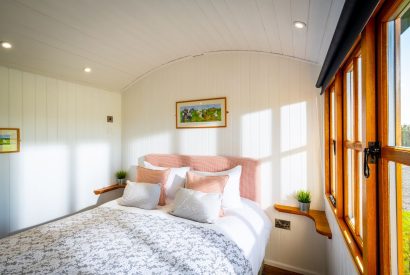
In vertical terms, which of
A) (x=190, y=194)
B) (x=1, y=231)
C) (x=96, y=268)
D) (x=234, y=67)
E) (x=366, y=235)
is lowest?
(x=1, y=231)

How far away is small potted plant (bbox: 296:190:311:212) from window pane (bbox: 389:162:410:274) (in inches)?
60.3

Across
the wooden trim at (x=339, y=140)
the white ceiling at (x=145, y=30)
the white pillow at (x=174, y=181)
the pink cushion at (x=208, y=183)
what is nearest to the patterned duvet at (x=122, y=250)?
the pink cushion at (x=208, y=183)

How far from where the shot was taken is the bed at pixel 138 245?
129 centimetres

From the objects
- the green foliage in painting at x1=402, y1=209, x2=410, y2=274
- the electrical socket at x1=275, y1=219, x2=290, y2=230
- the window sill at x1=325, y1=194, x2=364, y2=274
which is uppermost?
the green foliage in painting at x1=402, y1=209, x2=410, y2=274

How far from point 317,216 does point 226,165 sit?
1.11 metres

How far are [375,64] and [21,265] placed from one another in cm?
215

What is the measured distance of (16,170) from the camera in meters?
2.40

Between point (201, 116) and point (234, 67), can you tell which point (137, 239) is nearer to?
point (201, 116)

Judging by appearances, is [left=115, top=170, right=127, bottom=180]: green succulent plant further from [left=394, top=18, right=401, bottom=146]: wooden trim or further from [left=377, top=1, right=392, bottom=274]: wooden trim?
[left=394, top=18, right=401, bottom=146]: wooden trim

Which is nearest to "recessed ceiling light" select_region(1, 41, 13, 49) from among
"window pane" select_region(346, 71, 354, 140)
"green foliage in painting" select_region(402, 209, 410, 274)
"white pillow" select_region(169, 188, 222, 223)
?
"white pillow" select_region(169, 188, 222, 223)

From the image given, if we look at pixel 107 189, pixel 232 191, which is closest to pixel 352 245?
pixel 232 191

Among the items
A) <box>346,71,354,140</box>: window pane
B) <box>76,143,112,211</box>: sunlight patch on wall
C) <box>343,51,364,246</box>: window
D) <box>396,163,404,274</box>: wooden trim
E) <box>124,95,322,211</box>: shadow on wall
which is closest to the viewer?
<box>396,163,404,274</box>: wooden trim

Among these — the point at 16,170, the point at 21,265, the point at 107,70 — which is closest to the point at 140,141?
the point at 107,70

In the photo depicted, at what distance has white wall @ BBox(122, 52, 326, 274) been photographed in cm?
235
